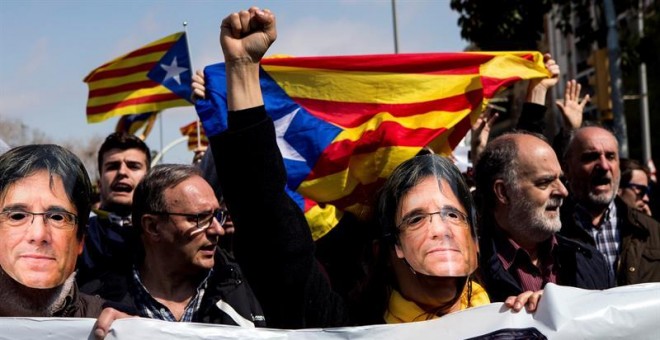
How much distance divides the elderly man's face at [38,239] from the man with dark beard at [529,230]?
5.35 ft

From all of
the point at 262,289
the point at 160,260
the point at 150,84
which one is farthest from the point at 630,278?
the point at 150,84

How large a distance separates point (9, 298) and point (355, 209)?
2.00m

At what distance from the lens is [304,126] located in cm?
505

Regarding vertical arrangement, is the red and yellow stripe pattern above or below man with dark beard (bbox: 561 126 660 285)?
above

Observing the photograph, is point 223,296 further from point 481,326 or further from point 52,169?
point 481,326

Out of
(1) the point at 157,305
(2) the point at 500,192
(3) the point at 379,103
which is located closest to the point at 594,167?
(3) the point at 379,103

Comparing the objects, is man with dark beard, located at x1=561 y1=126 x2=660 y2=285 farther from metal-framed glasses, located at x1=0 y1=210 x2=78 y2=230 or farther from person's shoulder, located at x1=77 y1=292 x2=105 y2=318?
metal-framed glasses, located at x1=0 y1=210 x2=78 y2=230

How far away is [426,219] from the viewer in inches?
123

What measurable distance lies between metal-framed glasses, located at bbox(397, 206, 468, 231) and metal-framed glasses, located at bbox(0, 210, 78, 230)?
926mm

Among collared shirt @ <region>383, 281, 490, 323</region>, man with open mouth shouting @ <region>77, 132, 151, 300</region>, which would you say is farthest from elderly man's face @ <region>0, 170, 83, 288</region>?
man with open mouth shouting @ <region>77, 132, 151, 300</region>

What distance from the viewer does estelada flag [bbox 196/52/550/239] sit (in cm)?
486

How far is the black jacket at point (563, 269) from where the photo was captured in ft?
12.9

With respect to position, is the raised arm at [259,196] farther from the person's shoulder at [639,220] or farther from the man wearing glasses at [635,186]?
the man wearing glasses at [635,186]

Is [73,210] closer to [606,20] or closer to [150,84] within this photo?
[150,84]
